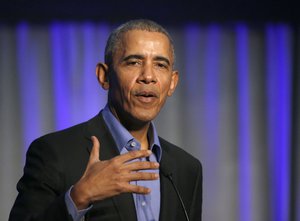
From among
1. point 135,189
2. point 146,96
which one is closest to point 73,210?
point 135,189

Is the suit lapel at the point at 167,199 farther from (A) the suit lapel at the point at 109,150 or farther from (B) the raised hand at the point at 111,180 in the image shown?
(B) the raised hand at the point at 111,180

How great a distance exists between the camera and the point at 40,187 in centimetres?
140

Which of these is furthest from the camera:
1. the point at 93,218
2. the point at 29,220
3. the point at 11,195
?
the point at 11,195

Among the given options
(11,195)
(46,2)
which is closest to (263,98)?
(46,2)

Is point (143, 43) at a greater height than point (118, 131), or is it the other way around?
point (143, 43)

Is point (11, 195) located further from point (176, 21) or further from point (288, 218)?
point (288, 218)

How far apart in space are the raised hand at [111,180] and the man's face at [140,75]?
38 centimetres

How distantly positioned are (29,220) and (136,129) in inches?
20.3

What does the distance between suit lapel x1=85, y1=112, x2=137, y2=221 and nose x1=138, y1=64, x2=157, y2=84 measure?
0.71 ft

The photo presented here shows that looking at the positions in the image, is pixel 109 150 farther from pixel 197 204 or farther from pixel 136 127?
pixel 197 204

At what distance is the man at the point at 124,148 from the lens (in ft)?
4.62

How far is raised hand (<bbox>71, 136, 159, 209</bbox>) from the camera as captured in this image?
1.22 meters

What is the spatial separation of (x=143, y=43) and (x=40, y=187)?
0.57m

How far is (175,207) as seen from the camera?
165cm
